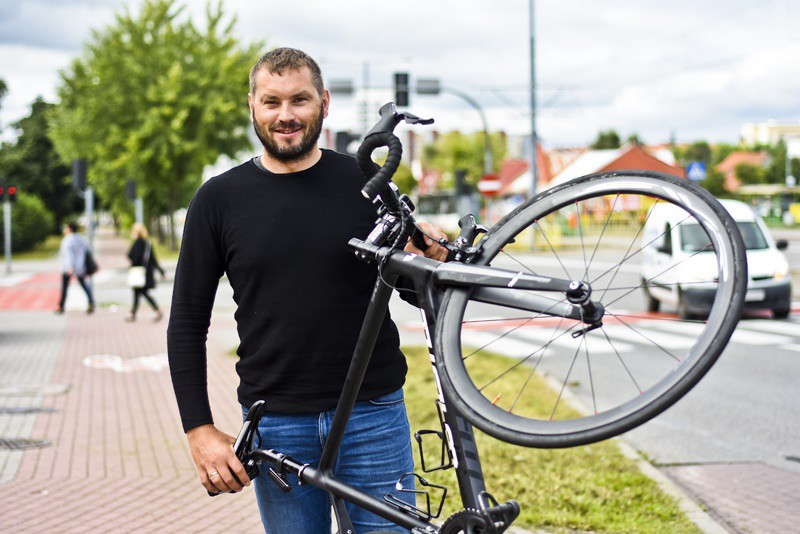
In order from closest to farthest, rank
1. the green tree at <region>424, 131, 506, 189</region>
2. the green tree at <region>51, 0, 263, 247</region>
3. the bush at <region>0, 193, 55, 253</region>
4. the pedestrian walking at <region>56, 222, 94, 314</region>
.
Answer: the pedestrian walking at <region>56, 222, 94, 314</region>
the green tree at <region>51, 0, 263, 247</region>
the bush at <region>0, 193, 55, 253</region>
the green tree at <region>424, 131, 506, 189</region>

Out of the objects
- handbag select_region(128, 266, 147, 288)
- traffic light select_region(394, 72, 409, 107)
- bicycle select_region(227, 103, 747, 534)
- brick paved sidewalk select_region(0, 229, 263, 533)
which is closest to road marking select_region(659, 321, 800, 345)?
brick paved sidewalk select_region(0, 229, 263, 533)

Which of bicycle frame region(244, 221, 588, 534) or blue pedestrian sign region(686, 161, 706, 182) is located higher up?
blue pedestrian sign region(686, 161, 706, 182)

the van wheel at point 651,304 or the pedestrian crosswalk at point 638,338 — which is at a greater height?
the van wheel at point 651,304

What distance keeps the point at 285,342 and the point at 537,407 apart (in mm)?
5469

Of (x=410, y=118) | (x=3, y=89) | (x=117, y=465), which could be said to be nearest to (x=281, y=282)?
(x=410, y=118)

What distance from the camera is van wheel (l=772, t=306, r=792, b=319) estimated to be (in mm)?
15470

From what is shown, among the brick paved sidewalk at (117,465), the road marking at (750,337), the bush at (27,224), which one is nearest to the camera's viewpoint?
→ the brick paved sidewalk at (117,465)

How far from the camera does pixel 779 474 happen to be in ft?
21.2

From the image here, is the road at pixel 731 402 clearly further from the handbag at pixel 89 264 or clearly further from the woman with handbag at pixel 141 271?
the handbag at pixel 89 264

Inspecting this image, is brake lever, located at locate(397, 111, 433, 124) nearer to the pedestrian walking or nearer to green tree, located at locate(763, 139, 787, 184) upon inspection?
the pedestrian walking

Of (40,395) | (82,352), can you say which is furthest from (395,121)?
(82,352)

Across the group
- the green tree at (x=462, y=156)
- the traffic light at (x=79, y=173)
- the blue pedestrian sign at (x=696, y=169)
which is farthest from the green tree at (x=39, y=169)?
the blue pedestrian sign at (x=696, y=169)

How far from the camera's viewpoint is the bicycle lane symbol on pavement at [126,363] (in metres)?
11.7

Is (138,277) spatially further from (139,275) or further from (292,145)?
(292,145)
